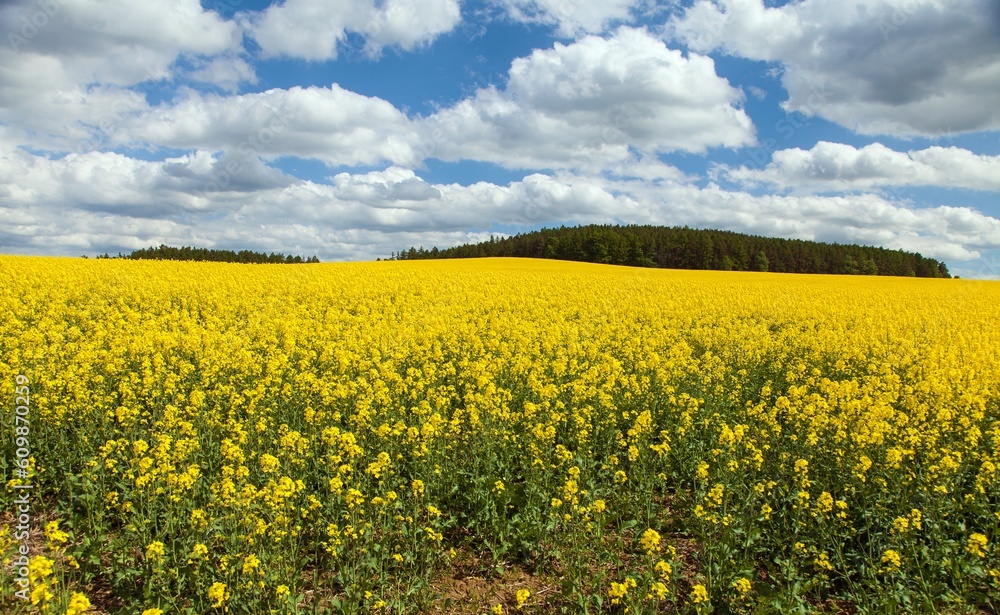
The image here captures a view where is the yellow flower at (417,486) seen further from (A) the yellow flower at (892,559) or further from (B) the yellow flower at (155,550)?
(A) the yellow flower at (892,559)

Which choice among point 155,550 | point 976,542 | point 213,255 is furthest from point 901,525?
point 213,255

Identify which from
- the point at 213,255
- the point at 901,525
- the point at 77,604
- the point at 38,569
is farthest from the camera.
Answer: the point at 213,255

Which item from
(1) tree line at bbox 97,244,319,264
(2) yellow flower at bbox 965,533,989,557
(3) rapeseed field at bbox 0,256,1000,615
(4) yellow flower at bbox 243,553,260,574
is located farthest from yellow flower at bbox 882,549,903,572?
(1) tree line at bbox 97,244,319,264

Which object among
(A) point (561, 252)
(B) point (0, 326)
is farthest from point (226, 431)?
(A) point (561, 252)

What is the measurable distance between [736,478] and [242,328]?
12.2 meters

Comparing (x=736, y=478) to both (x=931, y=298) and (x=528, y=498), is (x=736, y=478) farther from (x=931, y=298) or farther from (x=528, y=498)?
(x=931, y=298)

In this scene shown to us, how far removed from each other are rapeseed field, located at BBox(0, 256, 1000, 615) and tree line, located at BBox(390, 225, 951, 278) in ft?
231

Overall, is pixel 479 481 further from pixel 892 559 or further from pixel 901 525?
pixel 901 525

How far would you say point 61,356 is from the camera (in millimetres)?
9617

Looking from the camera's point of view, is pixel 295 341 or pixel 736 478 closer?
pixel 736 478

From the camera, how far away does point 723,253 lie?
269 feet

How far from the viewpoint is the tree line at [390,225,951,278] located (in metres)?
80.9

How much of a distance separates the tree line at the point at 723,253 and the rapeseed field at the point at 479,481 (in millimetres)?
70505

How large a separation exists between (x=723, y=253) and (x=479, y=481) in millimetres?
83654
